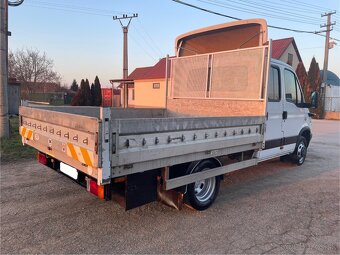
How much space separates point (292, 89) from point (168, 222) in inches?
159

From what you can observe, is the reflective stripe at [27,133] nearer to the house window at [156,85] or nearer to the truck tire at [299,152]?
the truck tire at [299,152]

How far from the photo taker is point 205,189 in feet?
13.9

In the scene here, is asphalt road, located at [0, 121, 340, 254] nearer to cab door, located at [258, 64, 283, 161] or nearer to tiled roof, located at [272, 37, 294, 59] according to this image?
cab door, located at [258, 64, 283, 161]

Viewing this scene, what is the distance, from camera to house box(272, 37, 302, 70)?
1033 inches

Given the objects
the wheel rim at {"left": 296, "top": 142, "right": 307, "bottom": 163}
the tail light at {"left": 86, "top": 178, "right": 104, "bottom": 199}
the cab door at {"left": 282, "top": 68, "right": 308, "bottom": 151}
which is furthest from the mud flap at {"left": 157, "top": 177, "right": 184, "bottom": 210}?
the wheel rim at {"left": 296, "top": 142, "right": 307, "bottom": 163}

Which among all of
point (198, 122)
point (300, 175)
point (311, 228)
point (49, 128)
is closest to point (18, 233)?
point (49, 128)

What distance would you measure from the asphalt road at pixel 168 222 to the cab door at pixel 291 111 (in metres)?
1.15

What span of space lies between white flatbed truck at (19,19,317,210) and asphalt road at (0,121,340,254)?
0.44 metres

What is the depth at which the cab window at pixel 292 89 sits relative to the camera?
5.63 m

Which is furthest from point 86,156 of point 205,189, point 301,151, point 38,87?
point 38,87

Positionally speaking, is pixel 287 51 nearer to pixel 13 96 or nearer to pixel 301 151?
pixel 301 151

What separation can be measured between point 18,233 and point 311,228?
375 centimetres

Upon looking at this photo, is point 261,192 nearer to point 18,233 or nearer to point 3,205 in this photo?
point 18,233

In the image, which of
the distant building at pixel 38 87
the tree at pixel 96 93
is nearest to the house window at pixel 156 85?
the tree at pixel 96 93
